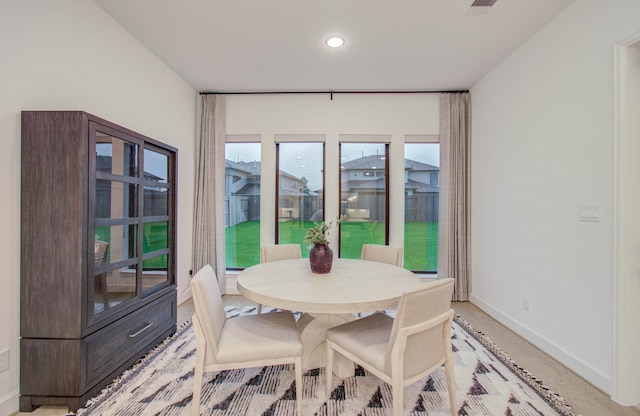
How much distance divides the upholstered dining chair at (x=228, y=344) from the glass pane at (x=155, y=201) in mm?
921

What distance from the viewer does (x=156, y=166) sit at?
7.44 ft

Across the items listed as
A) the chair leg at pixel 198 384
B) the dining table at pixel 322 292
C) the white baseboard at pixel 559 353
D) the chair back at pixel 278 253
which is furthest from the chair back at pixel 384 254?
the chair leg at pixel 198 384

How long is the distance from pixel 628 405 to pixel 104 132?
3637 mm

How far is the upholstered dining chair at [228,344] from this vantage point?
1397 millimetres

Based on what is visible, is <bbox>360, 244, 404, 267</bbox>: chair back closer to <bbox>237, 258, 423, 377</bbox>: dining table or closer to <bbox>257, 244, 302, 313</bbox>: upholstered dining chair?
<bbox>237, 258, 423, 377</bbox>: dining table

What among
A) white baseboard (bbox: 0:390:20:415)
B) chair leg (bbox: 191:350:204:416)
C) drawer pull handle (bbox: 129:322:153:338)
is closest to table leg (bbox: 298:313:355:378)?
chair leg (bbox: 191:350:204:416)

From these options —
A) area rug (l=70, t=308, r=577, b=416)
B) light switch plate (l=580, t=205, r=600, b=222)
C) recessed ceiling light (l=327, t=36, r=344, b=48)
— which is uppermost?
recessed ceiling light (l=327, t=36, r=344, b=48)

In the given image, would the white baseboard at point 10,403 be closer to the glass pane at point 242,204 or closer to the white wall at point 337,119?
the glass pane at point 242,204

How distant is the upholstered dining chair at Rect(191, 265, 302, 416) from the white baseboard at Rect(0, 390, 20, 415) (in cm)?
107

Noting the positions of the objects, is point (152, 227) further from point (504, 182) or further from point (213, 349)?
point (504, 182)

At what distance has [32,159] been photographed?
4.98 feet

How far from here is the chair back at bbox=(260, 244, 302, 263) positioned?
2645 millimetres

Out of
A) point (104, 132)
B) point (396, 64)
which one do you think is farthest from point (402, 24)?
point (104, 132)

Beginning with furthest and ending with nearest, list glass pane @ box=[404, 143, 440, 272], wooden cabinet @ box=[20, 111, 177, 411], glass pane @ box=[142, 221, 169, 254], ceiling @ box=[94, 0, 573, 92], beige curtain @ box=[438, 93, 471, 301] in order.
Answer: glass pane @ box=[404, 143, 440, 272]
beige curtain @ box=[438, 93, 471, 301]
glass pane @ box=[142, 221, 169, 254]
ceiling @ box=[94, 0, 573, 92]
wooden cabinet @ box=[20, 111, 177, 411]
